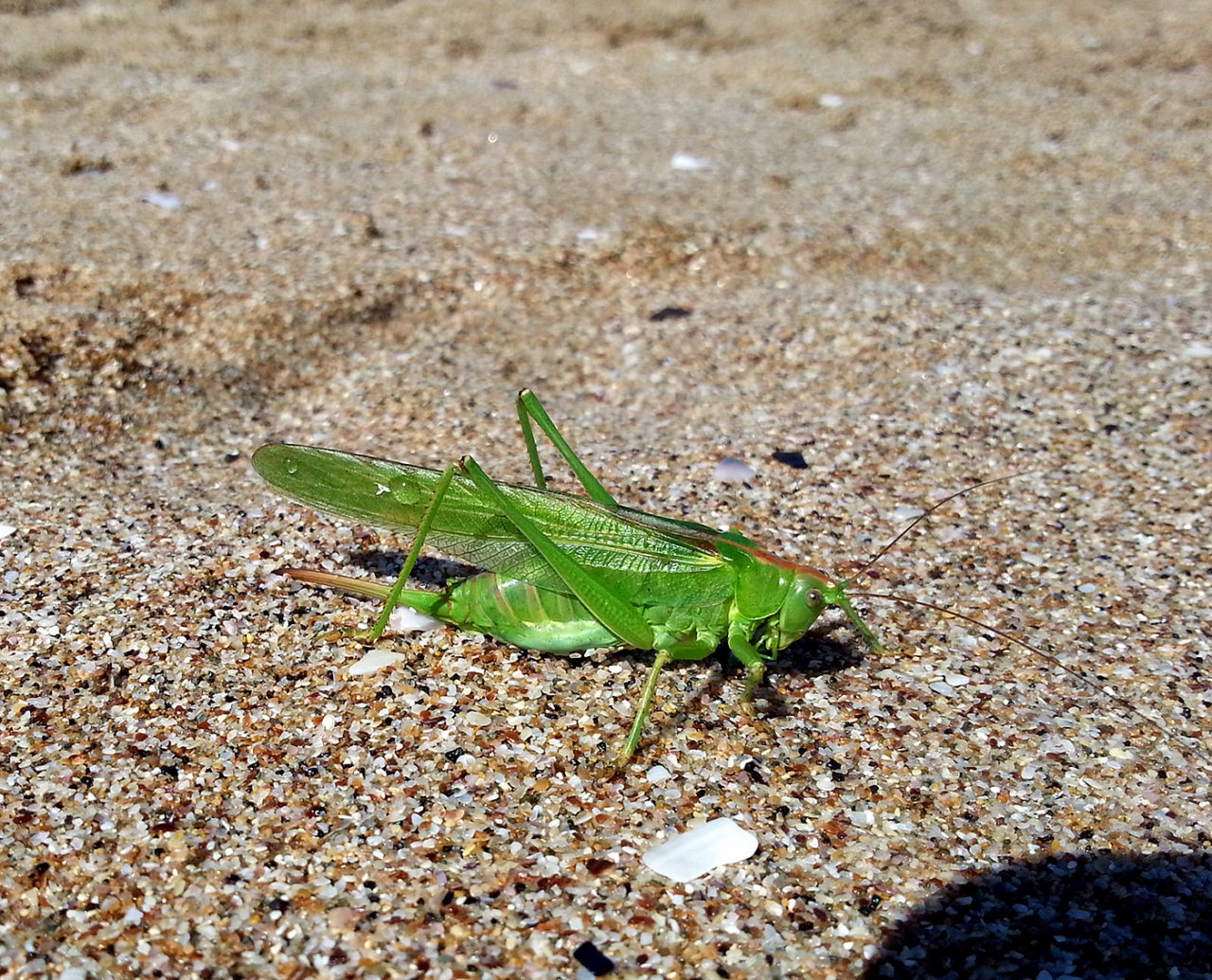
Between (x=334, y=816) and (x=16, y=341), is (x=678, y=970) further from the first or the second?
(x=16, y=341)

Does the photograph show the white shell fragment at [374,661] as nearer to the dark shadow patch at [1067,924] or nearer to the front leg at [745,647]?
the front leg at [745,647]

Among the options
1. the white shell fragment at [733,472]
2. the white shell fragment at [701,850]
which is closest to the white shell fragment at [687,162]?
the white shell fragment at [733,472]

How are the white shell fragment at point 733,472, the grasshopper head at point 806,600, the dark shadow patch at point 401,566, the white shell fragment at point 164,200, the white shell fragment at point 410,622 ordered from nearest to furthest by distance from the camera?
the grasshopper head at point 806,600 → the white shell fragment at point 410,622 → the dark shadow patch at point 401,566 → the white shell fragment at point 733,472 → the white shell fragment at point 164,200

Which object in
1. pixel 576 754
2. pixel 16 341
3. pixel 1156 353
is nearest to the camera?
pixel 576 754

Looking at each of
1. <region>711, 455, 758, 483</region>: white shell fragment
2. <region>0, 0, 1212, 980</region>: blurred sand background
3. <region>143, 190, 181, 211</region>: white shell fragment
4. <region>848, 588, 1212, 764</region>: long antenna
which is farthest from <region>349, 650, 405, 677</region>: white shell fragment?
<region>143, 190, 181, 211</region>: white shell fragment

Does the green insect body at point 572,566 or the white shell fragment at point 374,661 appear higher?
the green insect body at point 572,566

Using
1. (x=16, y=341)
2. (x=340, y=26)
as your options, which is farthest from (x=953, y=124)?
(x=16, y=341)
